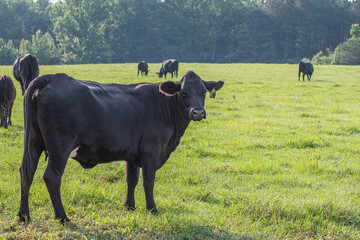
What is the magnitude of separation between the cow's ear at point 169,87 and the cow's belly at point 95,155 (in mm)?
999

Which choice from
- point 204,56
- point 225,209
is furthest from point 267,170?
point 204,56

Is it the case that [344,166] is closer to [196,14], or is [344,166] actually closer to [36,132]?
[36,132]

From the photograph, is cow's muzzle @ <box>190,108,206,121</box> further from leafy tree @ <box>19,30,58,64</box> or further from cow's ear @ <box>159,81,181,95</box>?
leafy tree @ <box>19,30,58,64</box>

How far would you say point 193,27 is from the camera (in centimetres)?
10412

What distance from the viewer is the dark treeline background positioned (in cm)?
8988

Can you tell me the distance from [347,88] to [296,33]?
81.2 meters

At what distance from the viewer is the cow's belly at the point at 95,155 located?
4.55 m

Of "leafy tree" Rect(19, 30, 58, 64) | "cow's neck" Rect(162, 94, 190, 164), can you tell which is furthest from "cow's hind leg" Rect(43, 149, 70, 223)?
"leafy tree" Rect(19, 30, 58, 64)

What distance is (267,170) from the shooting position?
7836mm

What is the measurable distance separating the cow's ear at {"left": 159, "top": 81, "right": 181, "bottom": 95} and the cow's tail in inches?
60.1

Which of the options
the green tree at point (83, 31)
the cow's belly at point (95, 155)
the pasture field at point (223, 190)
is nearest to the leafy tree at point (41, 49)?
the green tree at point (83, 31)

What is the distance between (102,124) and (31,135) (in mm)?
801

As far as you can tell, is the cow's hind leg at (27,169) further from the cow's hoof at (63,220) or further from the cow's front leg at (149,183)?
the cow's front leg at (149,183)

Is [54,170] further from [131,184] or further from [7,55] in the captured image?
[7,55]
